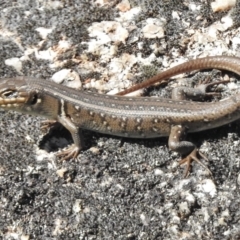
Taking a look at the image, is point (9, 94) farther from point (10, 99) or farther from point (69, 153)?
point (69, 153)

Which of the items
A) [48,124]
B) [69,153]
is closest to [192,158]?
[69,153]

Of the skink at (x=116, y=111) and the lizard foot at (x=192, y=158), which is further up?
the skink at (x=116, y=111)

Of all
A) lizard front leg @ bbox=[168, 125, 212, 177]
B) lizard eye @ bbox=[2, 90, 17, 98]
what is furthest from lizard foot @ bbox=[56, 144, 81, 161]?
lizard front leg @ bbox=[168, 125, 212, 177]

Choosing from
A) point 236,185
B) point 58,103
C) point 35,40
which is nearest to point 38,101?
point 58,103

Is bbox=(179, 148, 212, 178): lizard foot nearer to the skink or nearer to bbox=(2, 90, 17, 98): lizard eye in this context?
the skink

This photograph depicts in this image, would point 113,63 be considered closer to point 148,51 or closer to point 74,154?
point 148,51

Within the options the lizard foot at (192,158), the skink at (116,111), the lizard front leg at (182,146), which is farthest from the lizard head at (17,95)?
the lizard foot at (192,158)

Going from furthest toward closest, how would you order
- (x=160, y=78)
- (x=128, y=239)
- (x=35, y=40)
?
(x=35, y=40)
(x=160, y=78)
(x=128, y=239)

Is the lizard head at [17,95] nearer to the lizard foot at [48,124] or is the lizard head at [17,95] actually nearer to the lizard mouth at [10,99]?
the lizard mouth at [10,99]

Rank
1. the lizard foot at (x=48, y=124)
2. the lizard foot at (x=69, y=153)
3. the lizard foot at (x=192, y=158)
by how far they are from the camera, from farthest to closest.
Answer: the lizard foot at (x=48, y=124) < the lizard foot at (x=69, y=153) < the lizard foot at (x=192, y=158)
